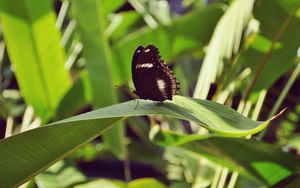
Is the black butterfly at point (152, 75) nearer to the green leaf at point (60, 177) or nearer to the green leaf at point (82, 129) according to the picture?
the green leaf at point (82, 129)

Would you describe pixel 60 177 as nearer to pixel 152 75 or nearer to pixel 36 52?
pixel 36 52

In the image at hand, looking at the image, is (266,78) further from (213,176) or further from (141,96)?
(141,96)

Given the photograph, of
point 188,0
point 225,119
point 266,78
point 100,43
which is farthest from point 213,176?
point 188,0

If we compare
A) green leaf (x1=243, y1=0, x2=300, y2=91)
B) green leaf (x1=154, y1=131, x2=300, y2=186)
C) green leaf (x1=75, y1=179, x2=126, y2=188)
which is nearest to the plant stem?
green leaf (x1=243, y1=0, x2=300, y2=91)

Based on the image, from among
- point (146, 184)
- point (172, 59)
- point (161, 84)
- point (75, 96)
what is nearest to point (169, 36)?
point (172, 59)

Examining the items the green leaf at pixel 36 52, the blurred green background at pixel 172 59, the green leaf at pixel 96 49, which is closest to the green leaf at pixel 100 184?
the blurred green background at pixel 172 59

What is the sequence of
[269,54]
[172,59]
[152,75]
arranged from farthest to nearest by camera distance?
[172,59], [269,54], [152,75]
